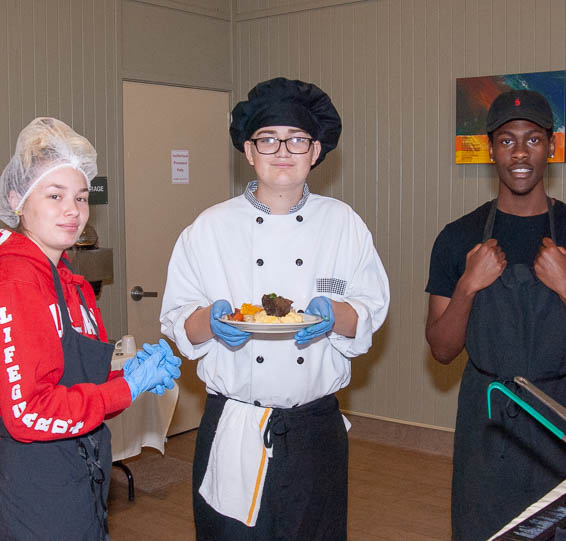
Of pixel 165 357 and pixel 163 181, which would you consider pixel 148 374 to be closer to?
pixel 165 357

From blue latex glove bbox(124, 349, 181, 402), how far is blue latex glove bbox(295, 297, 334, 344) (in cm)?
32

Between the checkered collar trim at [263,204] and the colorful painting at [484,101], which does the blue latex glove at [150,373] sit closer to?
the checkered collar trim at [263,204]

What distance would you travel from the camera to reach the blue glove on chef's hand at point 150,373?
1735 mm

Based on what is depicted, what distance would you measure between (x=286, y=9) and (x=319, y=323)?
10.3 ft

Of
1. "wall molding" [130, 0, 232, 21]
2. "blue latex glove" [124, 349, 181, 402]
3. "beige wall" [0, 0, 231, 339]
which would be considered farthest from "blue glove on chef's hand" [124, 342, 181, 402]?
"wall molding" [130, 0, 232, 21]

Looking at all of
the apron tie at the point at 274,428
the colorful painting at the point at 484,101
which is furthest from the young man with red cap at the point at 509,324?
the colorful painting at the point at 484,101

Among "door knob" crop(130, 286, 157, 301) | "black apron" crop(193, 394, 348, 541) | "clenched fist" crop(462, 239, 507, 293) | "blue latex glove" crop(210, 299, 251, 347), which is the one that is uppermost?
"clenched fist" crop(462, 239, 507, 293)

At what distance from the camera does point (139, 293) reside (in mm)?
4328

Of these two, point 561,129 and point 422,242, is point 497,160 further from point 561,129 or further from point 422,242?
point 422,242

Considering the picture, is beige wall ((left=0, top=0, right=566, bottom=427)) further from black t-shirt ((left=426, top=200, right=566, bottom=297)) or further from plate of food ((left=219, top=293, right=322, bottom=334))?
plate of food ((left=219, top=293, right=322, bottom=334))

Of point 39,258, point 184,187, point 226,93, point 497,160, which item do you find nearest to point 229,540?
point 39,258

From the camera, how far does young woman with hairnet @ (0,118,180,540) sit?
157 cm

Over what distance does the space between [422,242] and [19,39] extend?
2.28 m

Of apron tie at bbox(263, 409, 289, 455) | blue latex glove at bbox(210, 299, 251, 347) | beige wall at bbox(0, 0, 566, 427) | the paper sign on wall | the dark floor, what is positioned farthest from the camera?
the paper sign on wall
